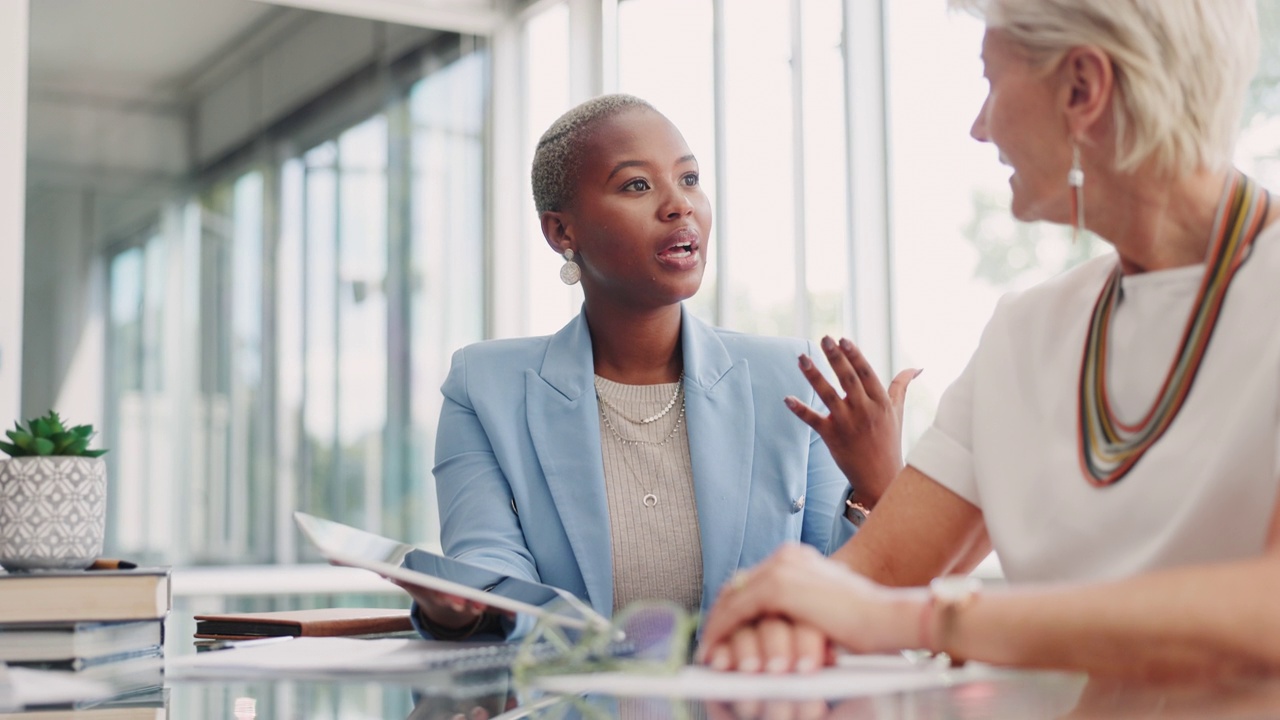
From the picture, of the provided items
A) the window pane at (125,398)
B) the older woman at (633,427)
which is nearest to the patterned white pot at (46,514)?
the older woman at (633,427)

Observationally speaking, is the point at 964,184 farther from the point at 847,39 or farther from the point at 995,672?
the point at 995,672

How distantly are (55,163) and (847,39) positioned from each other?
2586mm

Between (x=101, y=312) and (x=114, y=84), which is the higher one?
(x=114, y=84)

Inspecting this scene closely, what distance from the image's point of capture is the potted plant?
4.13ft

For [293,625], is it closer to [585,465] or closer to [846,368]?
[585,465]

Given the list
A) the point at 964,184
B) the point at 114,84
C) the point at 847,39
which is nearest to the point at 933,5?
the point at 847,39

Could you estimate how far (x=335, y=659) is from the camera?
1.07 metres

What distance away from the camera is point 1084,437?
1124 mm

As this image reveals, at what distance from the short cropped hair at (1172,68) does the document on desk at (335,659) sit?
2.35 feet

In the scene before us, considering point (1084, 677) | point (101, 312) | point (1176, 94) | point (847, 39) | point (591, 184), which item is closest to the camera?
point (1084, 677)

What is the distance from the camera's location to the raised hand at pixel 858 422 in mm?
1513

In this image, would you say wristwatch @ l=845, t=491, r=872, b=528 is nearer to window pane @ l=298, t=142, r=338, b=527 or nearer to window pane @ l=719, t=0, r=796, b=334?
window pane @ l=719, t=0, r=796, b=334

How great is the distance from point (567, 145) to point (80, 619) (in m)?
1.22

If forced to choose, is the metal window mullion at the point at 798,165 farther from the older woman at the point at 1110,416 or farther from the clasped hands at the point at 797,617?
the clasped hands at the point at 797,617
